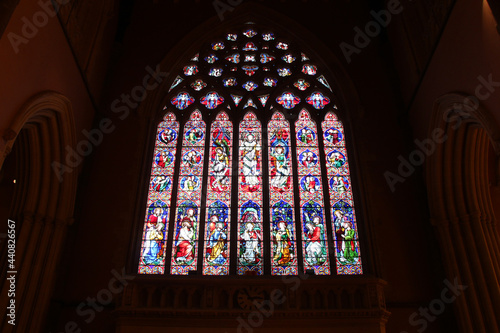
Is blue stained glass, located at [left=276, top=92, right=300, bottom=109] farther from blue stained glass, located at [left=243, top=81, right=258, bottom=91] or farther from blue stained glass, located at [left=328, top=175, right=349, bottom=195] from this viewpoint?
blue stained glass, located at [left=328, top=175, right=349, bottom=195]

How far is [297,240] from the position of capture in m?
7.49

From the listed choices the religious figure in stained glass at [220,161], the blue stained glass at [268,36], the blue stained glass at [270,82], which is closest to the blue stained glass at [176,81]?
the religious figure in stained glass at [220,161]

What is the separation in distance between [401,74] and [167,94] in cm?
466

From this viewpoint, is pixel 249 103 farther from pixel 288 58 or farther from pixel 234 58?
pixel 288 58

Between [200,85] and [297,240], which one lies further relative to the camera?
[200,85]

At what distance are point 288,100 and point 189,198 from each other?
115 inches

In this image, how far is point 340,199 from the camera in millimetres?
7926

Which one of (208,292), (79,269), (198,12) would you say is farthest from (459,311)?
(198,12)

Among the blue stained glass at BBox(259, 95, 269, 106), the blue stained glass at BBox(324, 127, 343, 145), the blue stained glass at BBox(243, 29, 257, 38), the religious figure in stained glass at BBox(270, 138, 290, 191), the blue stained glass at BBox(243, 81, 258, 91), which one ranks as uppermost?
the blue stained glass at BBox(243, 29, 257, 38)

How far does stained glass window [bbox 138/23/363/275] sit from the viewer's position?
739 cm

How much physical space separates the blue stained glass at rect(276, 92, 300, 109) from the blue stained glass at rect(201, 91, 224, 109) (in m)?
1.19

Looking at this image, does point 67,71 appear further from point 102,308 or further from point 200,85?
point 102,308

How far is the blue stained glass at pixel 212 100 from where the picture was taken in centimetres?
912

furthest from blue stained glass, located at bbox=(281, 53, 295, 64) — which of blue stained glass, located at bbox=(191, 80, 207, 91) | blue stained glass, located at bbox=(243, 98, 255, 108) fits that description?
blue stained glass, located at bbox=(191, 80, 207, 91)
